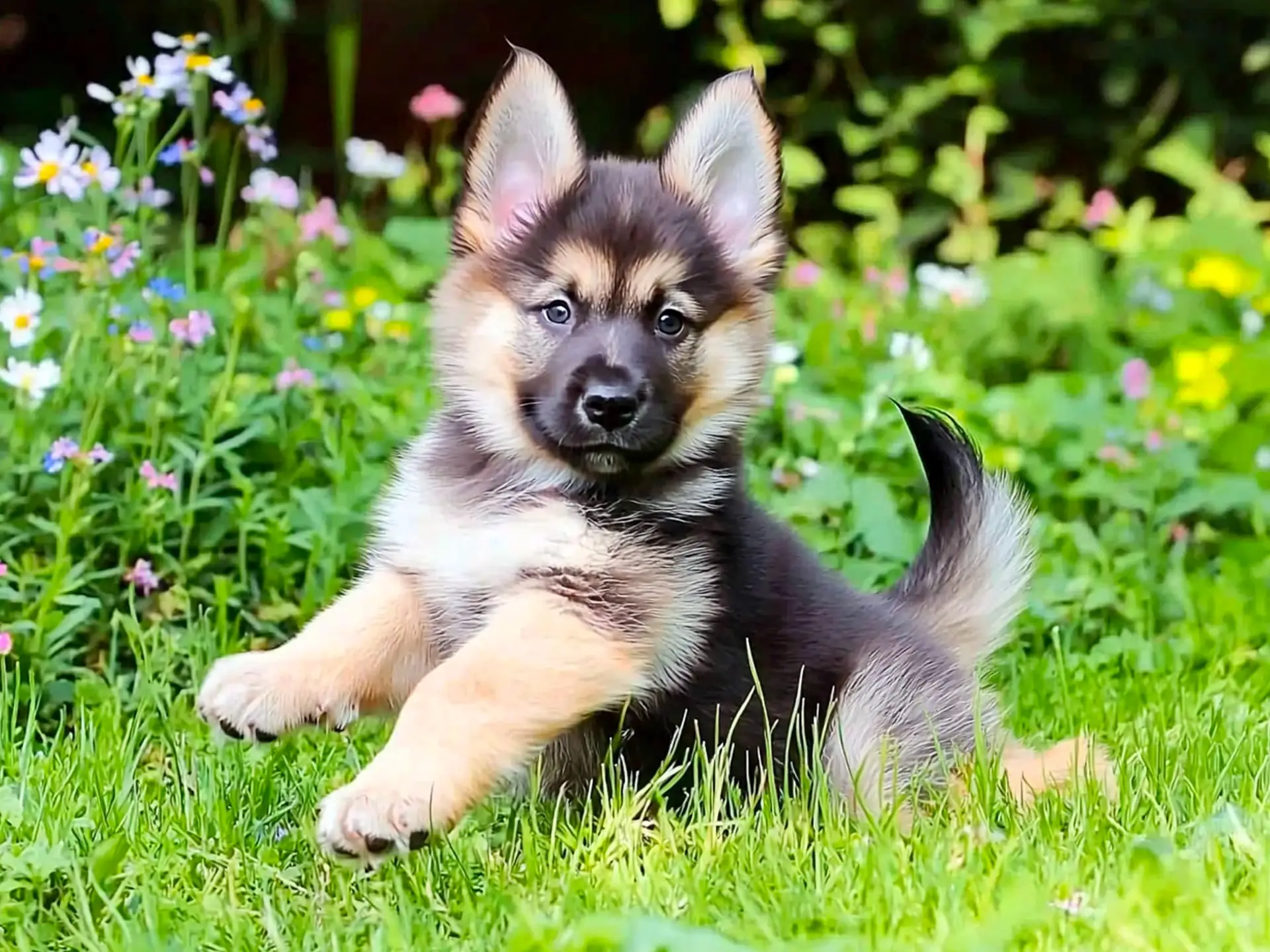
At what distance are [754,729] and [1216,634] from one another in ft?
5.81

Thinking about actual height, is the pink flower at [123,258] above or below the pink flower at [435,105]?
below

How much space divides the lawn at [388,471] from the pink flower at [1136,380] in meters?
0.02

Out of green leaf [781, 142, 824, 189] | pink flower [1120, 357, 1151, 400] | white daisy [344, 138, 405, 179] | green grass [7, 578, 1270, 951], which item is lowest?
green grass [7, 578, 1270, 951]

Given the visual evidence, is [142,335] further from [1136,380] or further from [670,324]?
[1136,380]

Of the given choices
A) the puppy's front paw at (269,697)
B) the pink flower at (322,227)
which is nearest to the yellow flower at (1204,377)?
the pink flower at (322,227)

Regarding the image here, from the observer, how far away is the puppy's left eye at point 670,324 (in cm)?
297

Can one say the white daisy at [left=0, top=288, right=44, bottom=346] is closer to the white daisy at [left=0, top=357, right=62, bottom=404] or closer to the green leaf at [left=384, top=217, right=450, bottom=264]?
the white daisy at [left=0, top=357, right=62, bottom=404]

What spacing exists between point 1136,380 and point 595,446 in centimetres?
308

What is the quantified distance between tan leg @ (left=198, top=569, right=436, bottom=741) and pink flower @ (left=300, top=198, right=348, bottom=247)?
106 inches

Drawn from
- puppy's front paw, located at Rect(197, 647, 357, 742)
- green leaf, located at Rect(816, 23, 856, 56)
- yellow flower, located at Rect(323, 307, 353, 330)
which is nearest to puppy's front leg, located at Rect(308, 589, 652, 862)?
puppy's front paw, located at Rect(197, 647, 357, 742)

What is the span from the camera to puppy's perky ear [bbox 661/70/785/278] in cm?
313

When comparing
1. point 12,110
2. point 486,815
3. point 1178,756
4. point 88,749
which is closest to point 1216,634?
point 1178,756

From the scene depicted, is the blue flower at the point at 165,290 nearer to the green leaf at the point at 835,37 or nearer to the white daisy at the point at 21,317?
the white daisy at the point at 21,317

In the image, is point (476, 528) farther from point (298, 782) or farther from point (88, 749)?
point (88, 749)
